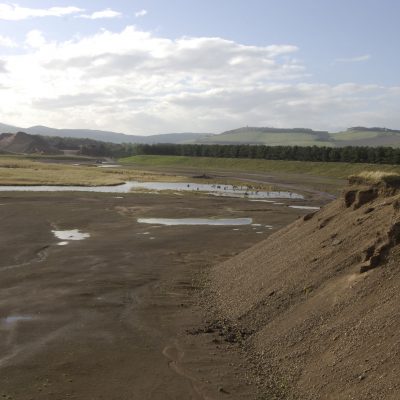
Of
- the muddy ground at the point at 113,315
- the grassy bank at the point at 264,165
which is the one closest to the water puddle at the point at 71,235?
the muddy ground at the point at 113,315

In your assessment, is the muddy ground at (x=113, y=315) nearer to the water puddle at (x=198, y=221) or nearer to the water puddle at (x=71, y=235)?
the water puddle at (x=71, y=235)

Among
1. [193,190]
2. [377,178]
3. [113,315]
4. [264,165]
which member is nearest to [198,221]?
[377,178]

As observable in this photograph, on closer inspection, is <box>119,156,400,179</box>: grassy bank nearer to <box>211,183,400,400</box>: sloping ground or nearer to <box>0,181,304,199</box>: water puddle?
<box>0,181,304,199</box>: water puddle

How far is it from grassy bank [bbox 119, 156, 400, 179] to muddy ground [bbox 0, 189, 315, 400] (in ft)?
192

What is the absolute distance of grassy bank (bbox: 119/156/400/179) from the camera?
343 ft

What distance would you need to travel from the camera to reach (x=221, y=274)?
84.8 ft

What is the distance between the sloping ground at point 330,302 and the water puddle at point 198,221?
2357cm

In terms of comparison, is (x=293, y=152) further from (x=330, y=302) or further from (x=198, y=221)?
(x=330, y=302)

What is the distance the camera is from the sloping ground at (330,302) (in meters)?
12.9

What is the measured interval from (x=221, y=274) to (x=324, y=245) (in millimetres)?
6798

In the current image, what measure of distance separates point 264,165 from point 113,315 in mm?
115691

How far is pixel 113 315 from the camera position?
21234 millimetres

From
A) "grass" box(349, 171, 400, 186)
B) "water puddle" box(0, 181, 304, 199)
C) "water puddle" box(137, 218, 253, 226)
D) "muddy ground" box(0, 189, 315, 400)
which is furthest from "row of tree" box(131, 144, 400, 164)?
"grass" box(349, 171, 400, 186)

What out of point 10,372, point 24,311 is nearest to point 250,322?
point 10,372
